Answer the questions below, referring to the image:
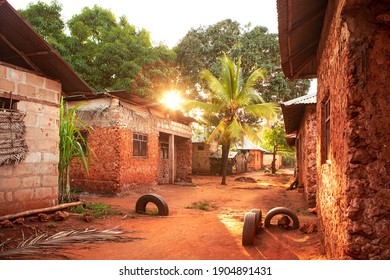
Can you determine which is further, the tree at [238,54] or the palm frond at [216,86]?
the tree at [238,54]

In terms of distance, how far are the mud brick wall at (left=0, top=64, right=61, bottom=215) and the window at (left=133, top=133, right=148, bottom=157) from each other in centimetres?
522

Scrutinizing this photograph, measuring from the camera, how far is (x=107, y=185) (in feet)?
33.9

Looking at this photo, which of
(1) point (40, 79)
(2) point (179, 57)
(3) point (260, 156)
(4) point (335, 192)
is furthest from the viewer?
(3) point (260, 156)

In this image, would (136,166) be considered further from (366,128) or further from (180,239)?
(366,128)

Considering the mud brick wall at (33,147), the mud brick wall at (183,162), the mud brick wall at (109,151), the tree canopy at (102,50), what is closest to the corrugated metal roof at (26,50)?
the mud brick wall at (33,147)

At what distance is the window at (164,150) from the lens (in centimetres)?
1489

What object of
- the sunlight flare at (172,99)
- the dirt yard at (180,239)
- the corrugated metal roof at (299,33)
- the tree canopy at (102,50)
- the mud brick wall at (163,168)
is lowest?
the dirt yard at (180,239)

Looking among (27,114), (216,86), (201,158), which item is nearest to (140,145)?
(216,86)

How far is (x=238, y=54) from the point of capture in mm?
18203

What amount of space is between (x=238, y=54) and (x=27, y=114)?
14764 millimetres

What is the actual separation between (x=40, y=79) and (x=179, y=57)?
568 inches

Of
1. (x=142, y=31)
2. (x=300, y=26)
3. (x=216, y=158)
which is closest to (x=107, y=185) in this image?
(x=300, y=26)

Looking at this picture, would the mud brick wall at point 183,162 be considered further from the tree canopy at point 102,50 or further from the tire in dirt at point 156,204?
the tire in dirt at point 156,204

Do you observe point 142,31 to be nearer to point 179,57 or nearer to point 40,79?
point 179,57
